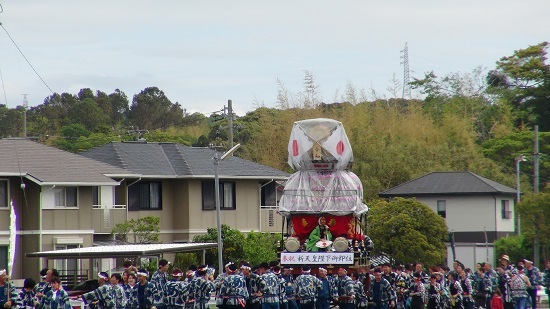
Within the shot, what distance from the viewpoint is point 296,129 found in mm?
34156

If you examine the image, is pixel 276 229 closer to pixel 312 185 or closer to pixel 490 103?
pixel 312 185

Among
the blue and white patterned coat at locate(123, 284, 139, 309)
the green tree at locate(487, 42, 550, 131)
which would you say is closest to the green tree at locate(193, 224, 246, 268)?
the blue and white patterned coat at locate(123, 284, 139, 309)

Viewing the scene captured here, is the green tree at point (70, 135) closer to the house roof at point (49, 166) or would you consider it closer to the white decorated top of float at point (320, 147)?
the house roof at point (49, 166)

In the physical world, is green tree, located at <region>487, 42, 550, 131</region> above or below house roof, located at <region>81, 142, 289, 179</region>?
above

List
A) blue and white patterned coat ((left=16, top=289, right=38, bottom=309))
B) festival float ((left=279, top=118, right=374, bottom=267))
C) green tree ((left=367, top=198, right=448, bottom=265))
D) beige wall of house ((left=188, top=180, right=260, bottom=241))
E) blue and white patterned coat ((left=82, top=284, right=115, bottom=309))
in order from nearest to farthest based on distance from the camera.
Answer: blue and white patterned coat ((left=16, top=289, right=38, bottom=309))
blue and white patterned coat ((left=82, top=284, right=115, bottom=309))
festival float ((left=279, top=118, right=374, bottom=267))
green tree ((left=367, top=198, right=448, bottom=265))
beige wall of house ((left=188, top=180, right=260, bottom=241))

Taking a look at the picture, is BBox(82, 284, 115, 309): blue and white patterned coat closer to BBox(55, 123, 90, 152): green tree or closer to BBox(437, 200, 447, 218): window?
BBox(437, 200, 447, 218): window

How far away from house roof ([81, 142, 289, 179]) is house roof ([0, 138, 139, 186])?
3.02m

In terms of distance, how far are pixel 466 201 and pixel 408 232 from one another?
13277 millimetres

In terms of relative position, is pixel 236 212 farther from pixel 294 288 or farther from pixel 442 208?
pixel 294 288

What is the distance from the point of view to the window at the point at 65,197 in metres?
44.4

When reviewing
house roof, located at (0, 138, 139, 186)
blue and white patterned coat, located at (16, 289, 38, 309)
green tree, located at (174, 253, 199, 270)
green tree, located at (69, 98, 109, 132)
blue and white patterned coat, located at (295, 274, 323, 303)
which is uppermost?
green tree, located at (69, 98, 109, 132)

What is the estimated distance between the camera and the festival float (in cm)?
3128

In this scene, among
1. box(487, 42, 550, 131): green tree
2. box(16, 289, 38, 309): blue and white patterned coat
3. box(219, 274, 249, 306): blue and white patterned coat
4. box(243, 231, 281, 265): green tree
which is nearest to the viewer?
box(16, 289, 38, 309): blue and white patterned coat

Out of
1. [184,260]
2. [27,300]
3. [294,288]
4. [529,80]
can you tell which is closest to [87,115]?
[529,80]
